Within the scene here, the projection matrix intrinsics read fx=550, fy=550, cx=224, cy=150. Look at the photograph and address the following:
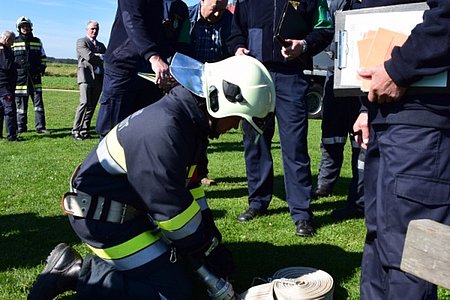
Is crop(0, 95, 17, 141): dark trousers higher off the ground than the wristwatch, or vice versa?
the wristwatch

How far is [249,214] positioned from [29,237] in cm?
196

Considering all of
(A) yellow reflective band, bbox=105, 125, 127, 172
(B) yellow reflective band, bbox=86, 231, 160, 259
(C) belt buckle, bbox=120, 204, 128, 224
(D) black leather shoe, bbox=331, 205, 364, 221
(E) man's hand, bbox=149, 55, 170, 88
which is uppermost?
(E) man's hand, bbox=149, 55, 170, 88

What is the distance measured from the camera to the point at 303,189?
473cm

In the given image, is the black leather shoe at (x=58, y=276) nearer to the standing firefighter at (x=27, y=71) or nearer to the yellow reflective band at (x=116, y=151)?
the yellow reflective band at (x=116, y=151)

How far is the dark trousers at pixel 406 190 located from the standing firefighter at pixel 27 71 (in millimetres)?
10984

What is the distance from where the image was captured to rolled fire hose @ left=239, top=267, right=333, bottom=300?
3.06 m

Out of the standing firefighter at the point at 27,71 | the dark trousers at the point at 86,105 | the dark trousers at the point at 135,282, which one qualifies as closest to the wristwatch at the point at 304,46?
the dark trousers at the point at 135,282

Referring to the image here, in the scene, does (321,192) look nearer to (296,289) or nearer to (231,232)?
(231,232)

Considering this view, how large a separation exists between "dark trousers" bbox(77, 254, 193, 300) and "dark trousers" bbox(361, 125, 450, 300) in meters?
1.24

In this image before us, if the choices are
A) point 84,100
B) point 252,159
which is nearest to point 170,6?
point 252,159

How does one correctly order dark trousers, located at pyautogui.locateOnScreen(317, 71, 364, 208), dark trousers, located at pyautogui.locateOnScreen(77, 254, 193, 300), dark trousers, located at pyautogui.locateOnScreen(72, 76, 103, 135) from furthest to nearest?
dark trousers, located at pyautogui.locateOnScreen(72, 76, 103, 135) → dark trousers, located at pyautogui.locateOnScreen(317, 71, 364, 208) → dark trousers, located at pyautogui.locateOnScreen(77, 254, 193, 300)

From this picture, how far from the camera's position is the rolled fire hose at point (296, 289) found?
3.06 meters

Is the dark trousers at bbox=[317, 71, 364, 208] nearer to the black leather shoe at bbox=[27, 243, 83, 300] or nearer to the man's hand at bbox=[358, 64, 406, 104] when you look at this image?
the black leather shoe at bbox=[27, 243, 83, 300]

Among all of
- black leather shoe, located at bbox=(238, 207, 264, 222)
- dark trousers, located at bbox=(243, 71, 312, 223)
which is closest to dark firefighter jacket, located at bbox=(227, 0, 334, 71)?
dark trousers, located at bbox=(243, 71, 312, 223)
